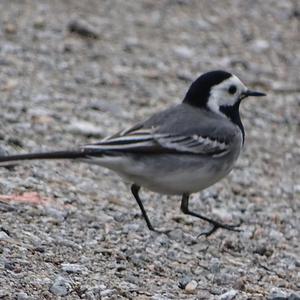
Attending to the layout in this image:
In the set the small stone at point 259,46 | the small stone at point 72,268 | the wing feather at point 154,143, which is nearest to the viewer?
the small stone at point 72,268

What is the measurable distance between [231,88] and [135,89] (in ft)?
10.2

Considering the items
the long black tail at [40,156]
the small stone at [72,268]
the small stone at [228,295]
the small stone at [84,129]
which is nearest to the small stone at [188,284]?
the small stone at [228,295]

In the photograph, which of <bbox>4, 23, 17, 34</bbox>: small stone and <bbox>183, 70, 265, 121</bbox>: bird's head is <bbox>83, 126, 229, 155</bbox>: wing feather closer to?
<bbox>183, 70, 265, 121</bbox>: bird's head

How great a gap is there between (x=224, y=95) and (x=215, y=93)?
0.08m

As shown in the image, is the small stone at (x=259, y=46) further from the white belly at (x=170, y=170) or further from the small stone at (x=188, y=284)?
the small stone at (x=188, y=284)

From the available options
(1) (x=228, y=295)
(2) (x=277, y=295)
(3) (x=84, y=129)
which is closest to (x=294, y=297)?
(2) (x=277, y=295)

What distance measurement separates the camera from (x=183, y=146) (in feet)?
22.2

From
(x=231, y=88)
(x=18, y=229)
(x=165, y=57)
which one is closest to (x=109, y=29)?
(x=165, y=57)

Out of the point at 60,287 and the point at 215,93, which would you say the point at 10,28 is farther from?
the point at 60,287

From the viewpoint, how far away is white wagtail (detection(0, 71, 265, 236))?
653 centimetres

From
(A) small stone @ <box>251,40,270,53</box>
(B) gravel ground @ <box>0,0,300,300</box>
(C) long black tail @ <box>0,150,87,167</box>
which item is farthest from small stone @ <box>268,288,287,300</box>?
(A) small stone @ <box>251,40,270,53</box>

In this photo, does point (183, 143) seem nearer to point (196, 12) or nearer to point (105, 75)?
point (105, 75)

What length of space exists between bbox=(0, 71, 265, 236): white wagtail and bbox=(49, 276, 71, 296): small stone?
724 mm

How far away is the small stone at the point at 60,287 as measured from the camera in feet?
18.9
